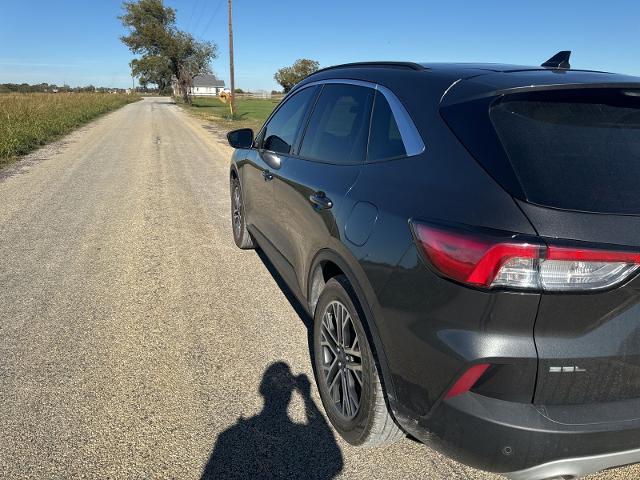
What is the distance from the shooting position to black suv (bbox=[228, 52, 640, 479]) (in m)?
1.50

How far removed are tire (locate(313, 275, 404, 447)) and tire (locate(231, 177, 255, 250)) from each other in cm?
266

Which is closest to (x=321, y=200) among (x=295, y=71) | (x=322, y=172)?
(x=322, y=172)

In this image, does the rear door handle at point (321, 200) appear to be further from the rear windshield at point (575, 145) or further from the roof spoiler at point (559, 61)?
the roof spoiler at point (559, 61)

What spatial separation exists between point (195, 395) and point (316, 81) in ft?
7.35

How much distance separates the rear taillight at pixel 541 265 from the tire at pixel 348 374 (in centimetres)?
74

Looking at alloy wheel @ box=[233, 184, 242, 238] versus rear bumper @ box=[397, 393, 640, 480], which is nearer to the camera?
rear bumper @ box=[397, 393, 640, 480]

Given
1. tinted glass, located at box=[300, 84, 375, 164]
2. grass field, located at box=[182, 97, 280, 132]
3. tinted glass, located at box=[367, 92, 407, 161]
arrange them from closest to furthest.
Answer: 1. tinted glass, located at box=[367, 92, 407, 161]
2. tinted glass, located at box=[300, 84, 375, 164]
3. grass field, located at box=[182, 97, 280, 132]

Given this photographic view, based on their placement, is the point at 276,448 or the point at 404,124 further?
the point at 276,448

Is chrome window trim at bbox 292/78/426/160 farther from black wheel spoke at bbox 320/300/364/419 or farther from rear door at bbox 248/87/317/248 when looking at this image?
rear door at bbox 248/87/317/248

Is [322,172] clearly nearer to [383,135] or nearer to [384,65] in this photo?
[383,135]

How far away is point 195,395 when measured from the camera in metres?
2.76

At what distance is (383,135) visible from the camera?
2324 millimetres

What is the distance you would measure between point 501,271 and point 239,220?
4.15 m

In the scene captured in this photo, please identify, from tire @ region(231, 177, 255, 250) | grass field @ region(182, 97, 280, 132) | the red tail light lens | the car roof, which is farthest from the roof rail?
grass field @ region(182, 97, 280, 132)
